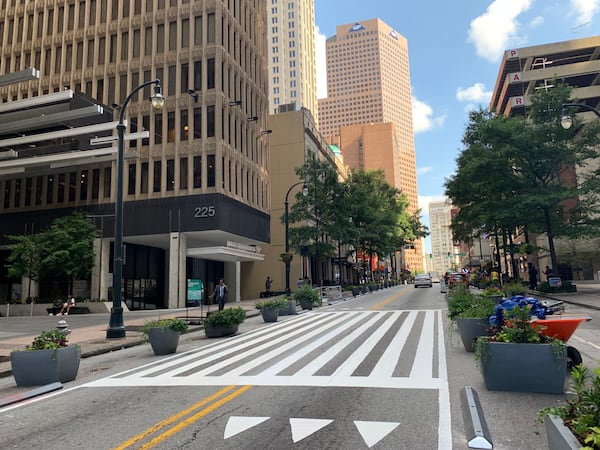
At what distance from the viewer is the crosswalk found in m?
7.71

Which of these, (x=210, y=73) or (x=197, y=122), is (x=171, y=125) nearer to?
(x=197, y=122)

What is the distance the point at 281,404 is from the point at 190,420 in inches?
50.7

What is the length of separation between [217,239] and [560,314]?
108ft

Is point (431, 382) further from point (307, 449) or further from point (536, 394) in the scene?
point (307, 449)

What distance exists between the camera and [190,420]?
5648 mm

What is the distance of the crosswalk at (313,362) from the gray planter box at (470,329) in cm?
70

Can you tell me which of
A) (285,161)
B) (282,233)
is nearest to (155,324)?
(282,233)

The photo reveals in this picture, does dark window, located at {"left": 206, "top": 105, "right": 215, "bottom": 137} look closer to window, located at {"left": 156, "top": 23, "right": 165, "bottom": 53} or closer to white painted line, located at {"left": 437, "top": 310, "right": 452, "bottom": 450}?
window, located at {"left": 156, "top": 23, "right": 165, "bottom": 53}

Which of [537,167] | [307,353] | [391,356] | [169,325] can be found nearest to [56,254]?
[169,325]

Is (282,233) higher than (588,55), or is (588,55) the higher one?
(588,55)

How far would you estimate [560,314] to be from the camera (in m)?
8.67

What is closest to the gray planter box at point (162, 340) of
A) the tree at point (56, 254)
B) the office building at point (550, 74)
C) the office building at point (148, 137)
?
the office building at point (148, 137)

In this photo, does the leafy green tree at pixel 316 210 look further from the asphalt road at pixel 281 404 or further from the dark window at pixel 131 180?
the asphalt road at pixel 281 404

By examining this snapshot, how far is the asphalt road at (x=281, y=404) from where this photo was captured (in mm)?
4934
